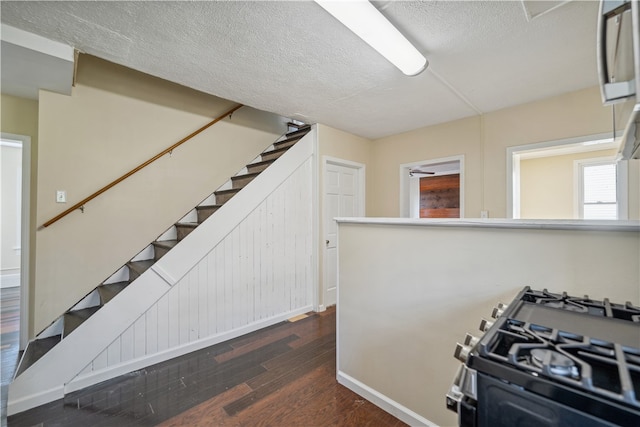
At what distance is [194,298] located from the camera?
2.49 m

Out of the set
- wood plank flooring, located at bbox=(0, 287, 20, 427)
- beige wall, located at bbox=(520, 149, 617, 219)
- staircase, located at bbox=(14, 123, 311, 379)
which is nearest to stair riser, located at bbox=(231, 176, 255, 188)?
staircase, located at bbox=(14, 123, 311, 379)

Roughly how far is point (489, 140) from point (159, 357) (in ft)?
13.5

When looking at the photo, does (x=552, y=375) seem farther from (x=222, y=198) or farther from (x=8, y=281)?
(x=8, y=281)

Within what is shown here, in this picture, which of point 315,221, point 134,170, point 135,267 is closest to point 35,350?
point 135,267

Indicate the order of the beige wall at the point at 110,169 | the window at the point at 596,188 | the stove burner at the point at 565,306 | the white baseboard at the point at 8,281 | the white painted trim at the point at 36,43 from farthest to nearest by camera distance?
the white baseboard at the point at 8,281 < the window at the point at 596,188 < the beige wall at the point at 110,169 < the white painted trim at the point at 36,43 < the stove burner at the point at 565,306

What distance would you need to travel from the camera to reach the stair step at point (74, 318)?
80.3 inches

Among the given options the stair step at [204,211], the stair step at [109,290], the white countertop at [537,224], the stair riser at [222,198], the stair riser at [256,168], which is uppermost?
the stair riser at [256,168]

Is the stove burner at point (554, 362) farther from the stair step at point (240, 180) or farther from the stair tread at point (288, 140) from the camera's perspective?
the stair tread at point (288, 140)

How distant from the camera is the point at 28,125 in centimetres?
247

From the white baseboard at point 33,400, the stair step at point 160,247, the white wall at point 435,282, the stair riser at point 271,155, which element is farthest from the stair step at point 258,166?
the white baseboard at point 33,400

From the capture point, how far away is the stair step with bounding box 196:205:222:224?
293 centimetres

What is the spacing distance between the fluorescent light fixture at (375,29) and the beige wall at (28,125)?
116 inches

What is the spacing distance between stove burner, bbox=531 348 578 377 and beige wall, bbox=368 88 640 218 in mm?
2745

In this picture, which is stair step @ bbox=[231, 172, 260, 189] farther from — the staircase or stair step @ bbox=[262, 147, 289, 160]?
stair step @ bbox=[262, 147, 289, 160]
